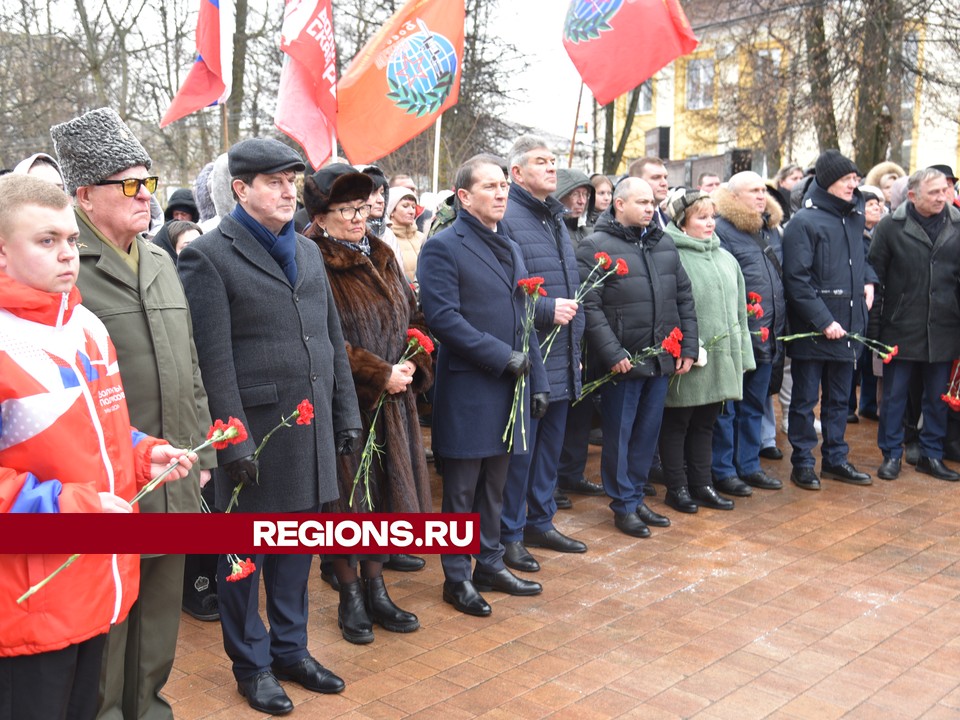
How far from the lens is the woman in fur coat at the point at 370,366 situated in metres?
4.75

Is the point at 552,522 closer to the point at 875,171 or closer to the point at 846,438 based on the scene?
the point at 846,438

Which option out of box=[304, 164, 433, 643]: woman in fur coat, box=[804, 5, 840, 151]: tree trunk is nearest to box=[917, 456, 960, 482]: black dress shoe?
box=[304, 164, 433, 643]: woman in fur coat

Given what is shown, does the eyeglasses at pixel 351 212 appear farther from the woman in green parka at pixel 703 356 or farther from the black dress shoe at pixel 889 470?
the black dress shoe at pixel 889 470

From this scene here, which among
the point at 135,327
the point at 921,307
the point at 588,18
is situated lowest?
the point at 921,307

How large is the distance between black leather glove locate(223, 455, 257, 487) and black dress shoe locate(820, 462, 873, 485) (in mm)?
5255

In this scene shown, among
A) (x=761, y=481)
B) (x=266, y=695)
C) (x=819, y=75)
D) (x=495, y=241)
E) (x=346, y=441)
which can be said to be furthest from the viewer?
(x=819, y=75)

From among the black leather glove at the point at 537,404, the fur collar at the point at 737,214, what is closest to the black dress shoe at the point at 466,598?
the black leather glove at the point at 537,404

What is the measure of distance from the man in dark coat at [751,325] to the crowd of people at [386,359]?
19 mm

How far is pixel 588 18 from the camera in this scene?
8.48 m

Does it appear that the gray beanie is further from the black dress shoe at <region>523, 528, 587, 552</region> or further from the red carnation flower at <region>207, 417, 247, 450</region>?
the black dress shoe at <region>523, 528, 587, 552</region>

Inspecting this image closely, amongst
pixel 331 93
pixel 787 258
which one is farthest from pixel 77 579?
pixel 787 258

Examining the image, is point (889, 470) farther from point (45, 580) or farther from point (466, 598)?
point (45, 580)

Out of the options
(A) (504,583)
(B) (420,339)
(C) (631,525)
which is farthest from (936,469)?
(B) (420,339)

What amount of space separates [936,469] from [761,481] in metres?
1.45
